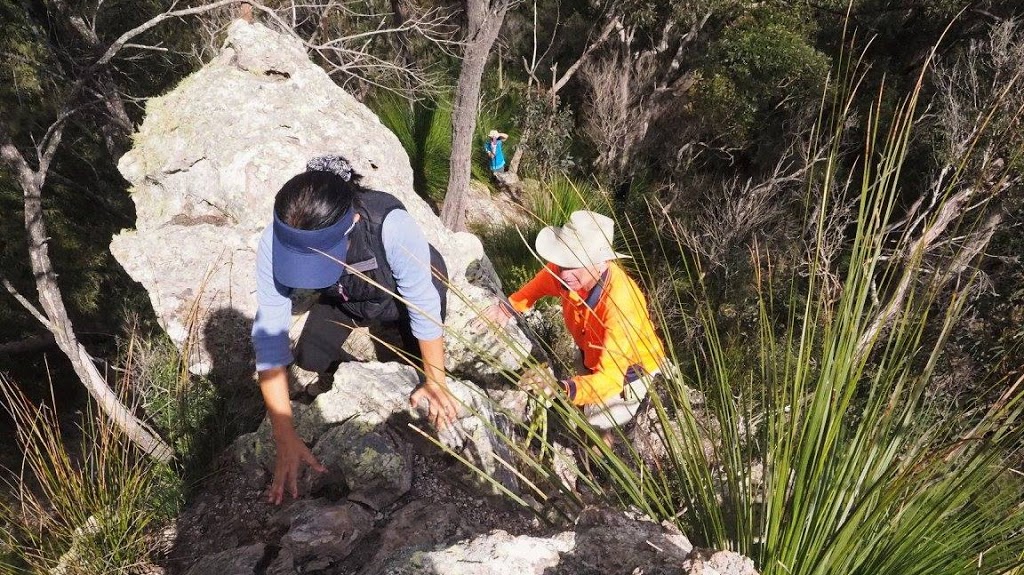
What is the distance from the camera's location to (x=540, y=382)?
1.54 m

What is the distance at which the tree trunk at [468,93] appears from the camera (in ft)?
14.6

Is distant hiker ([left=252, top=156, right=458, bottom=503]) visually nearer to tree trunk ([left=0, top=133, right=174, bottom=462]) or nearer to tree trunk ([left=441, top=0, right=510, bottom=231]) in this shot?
tree trunk ([left=0, top=133, right=174, bottom=462])

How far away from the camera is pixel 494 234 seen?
581cm

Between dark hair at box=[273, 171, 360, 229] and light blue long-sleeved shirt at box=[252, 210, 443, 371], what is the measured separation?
230 millimetres

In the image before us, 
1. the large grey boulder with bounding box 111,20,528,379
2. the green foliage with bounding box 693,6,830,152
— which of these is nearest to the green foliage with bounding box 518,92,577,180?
the green foliage with bounding box 693,6,830,152

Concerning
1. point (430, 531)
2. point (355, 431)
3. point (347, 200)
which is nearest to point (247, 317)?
point (355, 431)

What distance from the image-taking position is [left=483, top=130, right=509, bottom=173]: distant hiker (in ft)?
21.9

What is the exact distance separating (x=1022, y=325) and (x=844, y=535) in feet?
14.0

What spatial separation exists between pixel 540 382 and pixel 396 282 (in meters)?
0.77

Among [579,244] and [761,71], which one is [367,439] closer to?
[579,244]

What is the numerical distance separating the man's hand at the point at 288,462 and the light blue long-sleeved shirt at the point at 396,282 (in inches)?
9.9

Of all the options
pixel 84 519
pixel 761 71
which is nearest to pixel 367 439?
pixel 84 519

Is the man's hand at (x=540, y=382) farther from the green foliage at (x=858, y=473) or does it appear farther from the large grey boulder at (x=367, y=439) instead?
the large grey boulder at (x=367, y=439)

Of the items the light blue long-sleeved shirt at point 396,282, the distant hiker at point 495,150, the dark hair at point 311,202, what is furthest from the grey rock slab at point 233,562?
the distant hiker at point 495,150
